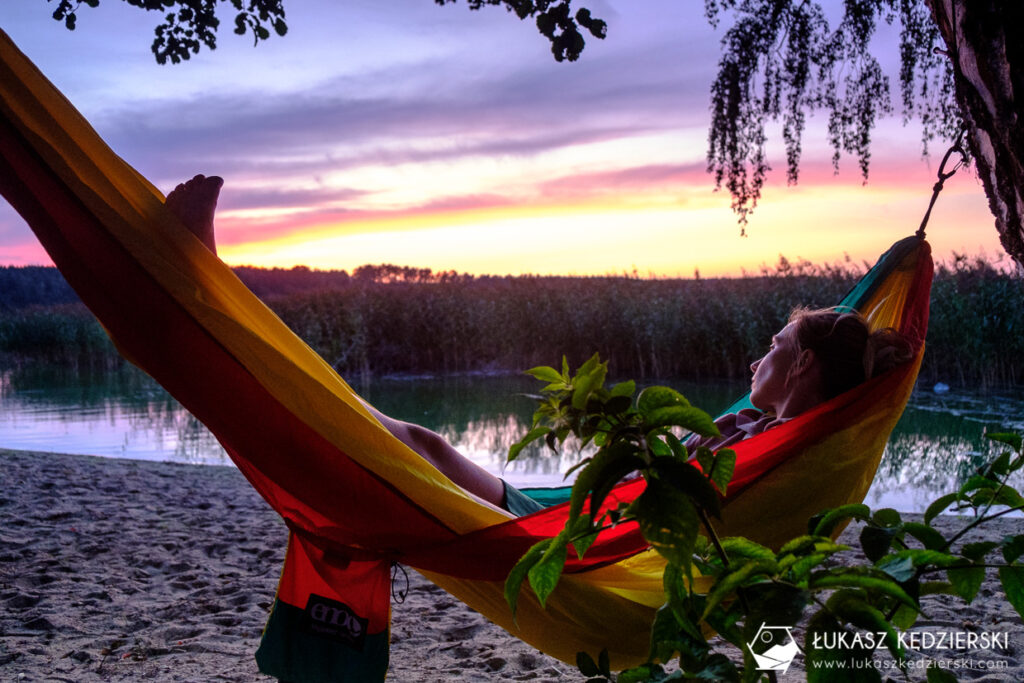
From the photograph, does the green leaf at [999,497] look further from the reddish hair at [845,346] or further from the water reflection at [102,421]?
the water reflection at [102,421]

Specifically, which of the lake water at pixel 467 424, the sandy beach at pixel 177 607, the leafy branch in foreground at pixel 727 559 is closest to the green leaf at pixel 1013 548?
the leafy branch in foreground at pixel 727 559

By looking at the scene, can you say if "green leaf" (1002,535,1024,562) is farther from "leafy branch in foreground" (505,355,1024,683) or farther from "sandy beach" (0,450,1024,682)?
"sandy beach" (0,450,1024,682)

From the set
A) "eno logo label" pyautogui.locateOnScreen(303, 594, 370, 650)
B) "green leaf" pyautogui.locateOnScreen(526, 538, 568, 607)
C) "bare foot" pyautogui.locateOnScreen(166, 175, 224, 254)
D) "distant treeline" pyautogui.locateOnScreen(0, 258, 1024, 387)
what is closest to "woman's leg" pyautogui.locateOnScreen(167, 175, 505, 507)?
"bare foot" pyautogui.locateOnScreen(166, 175, 224, 254)

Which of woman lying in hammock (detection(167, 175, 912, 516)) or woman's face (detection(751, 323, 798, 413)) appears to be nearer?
woman lying in hammock (detection(167, 175, 912, 516))

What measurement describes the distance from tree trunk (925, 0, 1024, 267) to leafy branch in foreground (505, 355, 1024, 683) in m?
0.69

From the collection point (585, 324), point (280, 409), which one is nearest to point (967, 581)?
point (280, 409)

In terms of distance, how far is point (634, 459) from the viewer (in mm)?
585

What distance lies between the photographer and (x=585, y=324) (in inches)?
414

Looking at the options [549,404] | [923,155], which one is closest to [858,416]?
[549,404]

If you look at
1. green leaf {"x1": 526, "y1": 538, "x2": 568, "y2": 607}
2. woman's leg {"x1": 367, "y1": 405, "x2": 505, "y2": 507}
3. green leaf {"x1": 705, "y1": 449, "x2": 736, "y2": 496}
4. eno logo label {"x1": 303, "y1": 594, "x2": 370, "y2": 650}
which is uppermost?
green leaf {"x1": 705, "y1": 449, "x2": 736, "y2": 496}

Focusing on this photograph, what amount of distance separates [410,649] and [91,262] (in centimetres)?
143

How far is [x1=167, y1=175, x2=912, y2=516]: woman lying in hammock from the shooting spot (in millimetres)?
1759

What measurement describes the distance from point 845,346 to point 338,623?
4.11ft

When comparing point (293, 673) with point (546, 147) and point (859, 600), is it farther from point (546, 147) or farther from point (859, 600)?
point (546, 147)
